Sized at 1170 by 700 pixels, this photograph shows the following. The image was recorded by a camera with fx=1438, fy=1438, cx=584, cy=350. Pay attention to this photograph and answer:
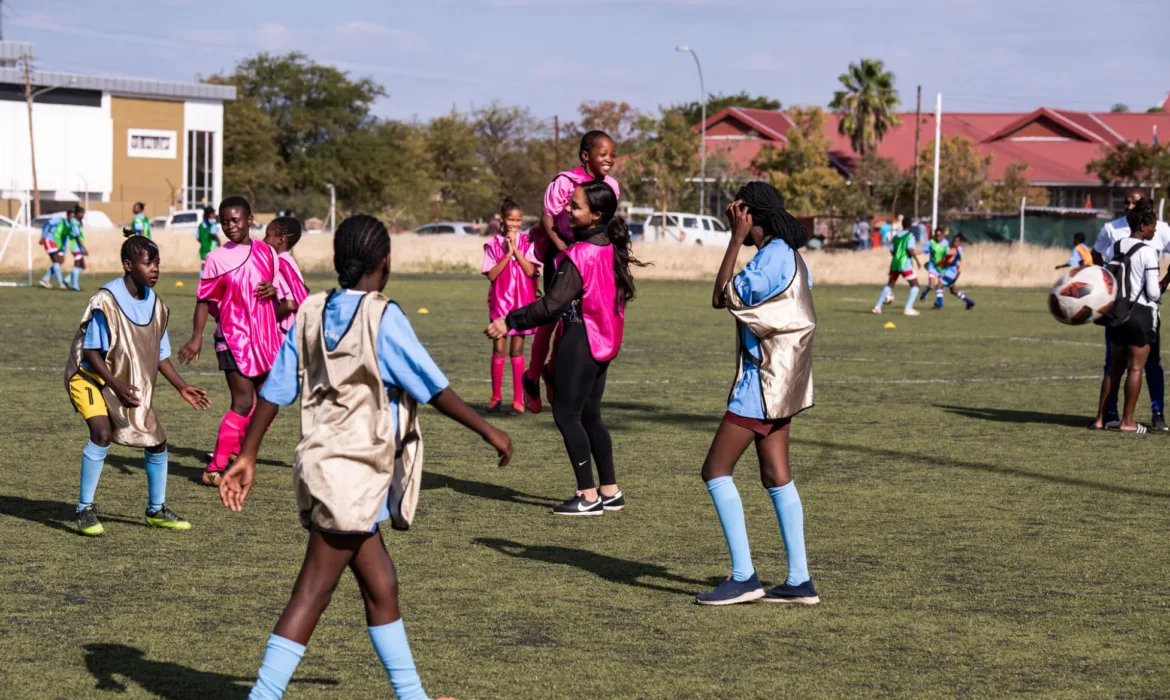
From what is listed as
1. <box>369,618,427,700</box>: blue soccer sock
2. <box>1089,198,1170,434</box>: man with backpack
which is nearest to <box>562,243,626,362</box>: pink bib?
<box>369,618,427,700</box>: blue soccer sock

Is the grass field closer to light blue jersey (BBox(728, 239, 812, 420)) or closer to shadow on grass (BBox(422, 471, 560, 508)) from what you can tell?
shadow on grass (BBox(422, 471, 560, 508))

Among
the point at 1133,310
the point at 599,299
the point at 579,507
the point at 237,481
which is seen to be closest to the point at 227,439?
the point at 579,507

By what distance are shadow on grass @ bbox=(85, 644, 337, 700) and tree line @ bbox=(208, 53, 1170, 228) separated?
6218cm

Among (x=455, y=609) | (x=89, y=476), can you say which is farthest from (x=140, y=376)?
(x=455, y=609)

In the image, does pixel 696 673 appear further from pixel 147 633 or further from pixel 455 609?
pixel 147 633

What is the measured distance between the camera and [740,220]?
250 inches

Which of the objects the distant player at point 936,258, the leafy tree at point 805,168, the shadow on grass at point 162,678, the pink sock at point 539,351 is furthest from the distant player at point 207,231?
the leafy tree at point 805,168

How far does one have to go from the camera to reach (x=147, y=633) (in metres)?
5.84

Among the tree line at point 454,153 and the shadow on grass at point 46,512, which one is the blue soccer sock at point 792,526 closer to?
the shadow on grass at point 46,512

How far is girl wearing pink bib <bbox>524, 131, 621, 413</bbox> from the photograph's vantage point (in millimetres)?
8758

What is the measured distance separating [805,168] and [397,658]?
6368 cm

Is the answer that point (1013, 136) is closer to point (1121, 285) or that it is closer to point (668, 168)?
point (668, 168)

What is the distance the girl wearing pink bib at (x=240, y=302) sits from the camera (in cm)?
915

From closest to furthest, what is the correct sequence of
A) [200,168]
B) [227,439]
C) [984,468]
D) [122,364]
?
[122,364] → [227,439] → [984,468] → [200,168]
